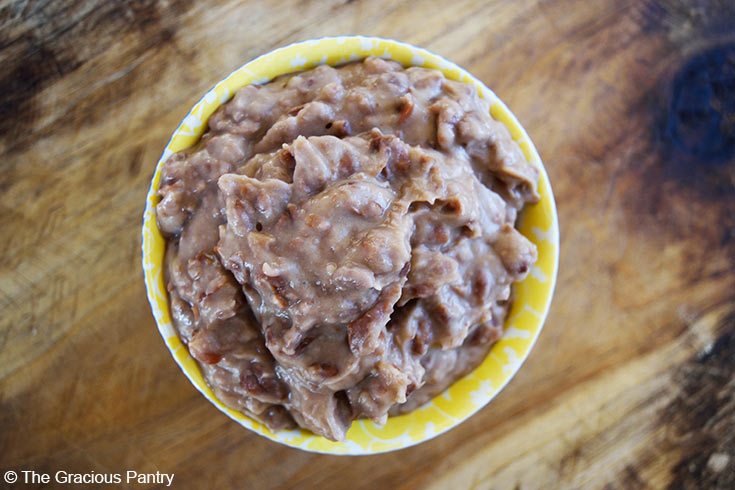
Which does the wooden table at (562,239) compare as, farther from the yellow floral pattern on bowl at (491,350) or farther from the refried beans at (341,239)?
the refried beans at (341,239)

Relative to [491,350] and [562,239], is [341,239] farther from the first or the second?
[562,239]

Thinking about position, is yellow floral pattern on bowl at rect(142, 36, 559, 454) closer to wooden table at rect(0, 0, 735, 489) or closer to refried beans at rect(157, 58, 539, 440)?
refried beans at rect(157, 58, 539, 440)

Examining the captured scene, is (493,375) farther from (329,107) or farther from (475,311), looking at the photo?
(329,107)

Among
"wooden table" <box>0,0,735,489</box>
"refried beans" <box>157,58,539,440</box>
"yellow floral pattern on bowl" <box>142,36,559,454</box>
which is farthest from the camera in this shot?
"wooden table" <box>0,0,735,489</box>

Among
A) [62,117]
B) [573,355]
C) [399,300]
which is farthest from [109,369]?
[573,355]

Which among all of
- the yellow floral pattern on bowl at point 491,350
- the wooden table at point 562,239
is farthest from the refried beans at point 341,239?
the wooden table at point 562,239

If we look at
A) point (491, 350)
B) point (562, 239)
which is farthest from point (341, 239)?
point (562, 239)

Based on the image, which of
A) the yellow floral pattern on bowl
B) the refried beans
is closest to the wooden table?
the yellow floral pattern on bowl
